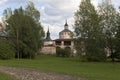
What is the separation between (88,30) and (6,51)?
916 inches

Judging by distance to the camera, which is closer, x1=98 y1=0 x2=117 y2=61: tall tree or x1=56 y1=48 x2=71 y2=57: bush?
x1=98 y1=0 x2=117 y2=61: tall tree

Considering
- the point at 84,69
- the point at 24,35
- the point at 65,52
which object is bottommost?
the point at 84,69

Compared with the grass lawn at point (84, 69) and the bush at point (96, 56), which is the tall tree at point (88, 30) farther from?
the grass lawn at point (84, 69)

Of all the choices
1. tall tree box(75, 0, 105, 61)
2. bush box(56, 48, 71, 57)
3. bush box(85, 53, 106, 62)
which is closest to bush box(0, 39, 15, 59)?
tall tree box(75, 0, 105, 61)

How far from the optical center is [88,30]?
9381 cm

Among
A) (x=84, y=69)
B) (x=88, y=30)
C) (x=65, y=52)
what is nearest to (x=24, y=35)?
(x=88, y=30)

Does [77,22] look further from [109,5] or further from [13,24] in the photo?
[13,24]

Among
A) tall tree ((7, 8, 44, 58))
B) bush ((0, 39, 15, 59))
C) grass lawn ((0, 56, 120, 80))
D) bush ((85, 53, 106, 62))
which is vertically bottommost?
grass lawn ((0, 56, 120, 80))

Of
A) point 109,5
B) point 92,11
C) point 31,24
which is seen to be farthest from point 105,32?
point 31,24

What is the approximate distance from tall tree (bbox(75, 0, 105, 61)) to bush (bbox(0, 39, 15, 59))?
19.0m

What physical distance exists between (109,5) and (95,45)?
11.4 metres

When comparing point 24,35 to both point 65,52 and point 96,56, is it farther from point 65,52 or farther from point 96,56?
point 65,52

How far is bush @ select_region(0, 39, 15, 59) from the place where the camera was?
93.4 meters

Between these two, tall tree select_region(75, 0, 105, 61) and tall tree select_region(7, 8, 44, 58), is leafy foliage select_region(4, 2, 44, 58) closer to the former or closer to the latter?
tall tree select_region(7, 8, 44, 58)
